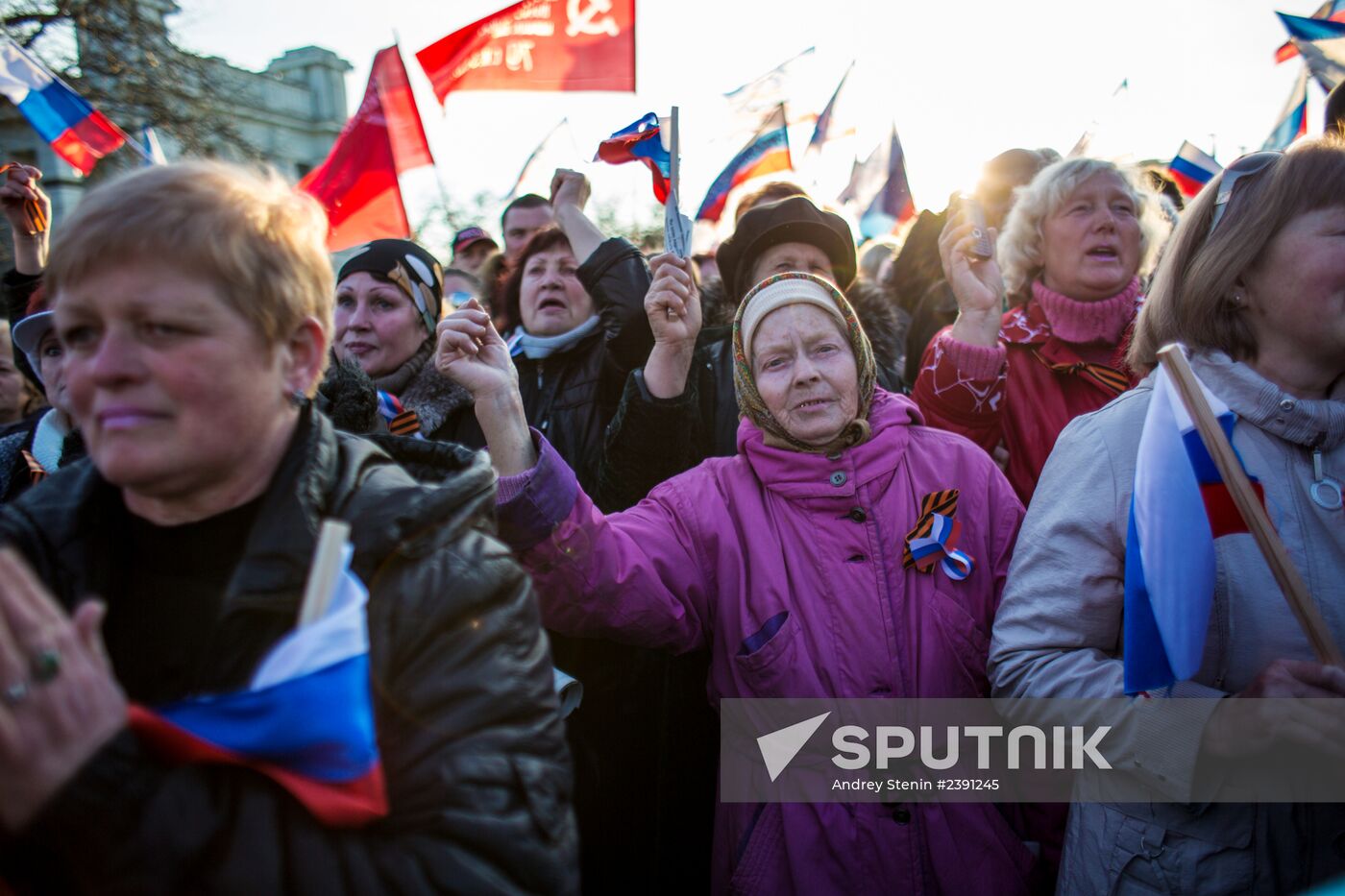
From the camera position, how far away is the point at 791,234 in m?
3.38

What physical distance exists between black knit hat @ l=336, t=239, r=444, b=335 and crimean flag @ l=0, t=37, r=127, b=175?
1605mm

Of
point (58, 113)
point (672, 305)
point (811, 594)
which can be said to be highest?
point (58, 113)

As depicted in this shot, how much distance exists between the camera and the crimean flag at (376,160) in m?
4.31

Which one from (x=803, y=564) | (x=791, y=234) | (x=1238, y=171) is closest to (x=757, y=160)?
(x=791, y=234)

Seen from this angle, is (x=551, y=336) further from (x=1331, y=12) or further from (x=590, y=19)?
(x=1331, y=12)

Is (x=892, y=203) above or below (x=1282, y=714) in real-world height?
above

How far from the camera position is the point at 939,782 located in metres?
2.08

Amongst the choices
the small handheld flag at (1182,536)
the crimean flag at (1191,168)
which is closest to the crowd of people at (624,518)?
the small handheld flag at (1182,536)

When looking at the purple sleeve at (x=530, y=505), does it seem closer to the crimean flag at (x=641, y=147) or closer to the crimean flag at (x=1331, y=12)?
the crimean flag at (x=641, y=147)

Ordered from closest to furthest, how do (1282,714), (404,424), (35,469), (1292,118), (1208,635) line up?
(1282,714)
(1208,635)
(35,469)
(404,424)
(1292,118)

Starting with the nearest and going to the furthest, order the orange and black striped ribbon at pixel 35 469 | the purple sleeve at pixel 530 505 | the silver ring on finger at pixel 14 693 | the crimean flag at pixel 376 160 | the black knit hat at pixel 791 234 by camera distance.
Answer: the silver ring on finger at pixel 14 693 < the purple sleeve at pixel 530 505 < the orange and black striped ribbon at pixel 35 469 < the black knit hat at pixel 791 234 < the crimean flag at pixel 376 160

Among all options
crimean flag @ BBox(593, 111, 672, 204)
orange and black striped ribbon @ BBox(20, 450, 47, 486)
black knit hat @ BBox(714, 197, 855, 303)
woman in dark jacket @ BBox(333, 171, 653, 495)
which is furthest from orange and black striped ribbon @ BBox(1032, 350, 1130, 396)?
orange and black striped ribbon @ BBox(20, 450, 47, 486)

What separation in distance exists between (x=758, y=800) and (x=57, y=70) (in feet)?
47.6

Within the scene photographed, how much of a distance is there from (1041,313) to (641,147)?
161 centimetres
